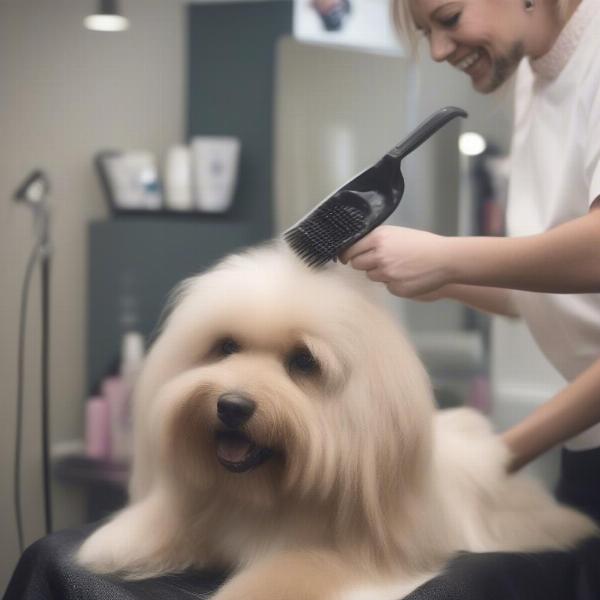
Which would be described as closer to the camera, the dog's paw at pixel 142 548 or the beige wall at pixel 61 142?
the dog's paw at pixel 142 548

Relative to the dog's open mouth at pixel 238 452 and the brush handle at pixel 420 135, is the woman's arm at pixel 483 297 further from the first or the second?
the dog's open mouth at pixel 238 452

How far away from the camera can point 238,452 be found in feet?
3.64

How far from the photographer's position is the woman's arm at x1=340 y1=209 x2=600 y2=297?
3.69 feet

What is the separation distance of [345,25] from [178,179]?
1.95 feet

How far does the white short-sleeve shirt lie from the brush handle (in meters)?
0.21

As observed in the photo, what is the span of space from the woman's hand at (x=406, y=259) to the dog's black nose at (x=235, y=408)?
0.78 feet

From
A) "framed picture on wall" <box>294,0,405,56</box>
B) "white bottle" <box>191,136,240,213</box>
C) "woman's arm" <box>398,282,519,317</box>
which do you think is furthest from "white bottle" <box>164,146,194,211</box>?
"woman's arm" <box>398,282,519,317</box>

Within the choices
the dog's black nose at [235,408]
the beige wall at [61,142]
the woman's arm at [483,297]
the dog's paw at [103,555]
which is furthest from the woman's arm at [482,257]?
the beige wall at [61,142]

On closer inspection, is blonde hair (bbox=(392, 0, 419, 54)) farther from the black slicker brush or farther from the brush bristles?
the brush bristles

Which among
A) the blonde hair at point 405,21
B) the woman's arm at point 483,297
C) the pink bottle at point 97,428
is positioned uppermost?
the blonde hair at point 405,21

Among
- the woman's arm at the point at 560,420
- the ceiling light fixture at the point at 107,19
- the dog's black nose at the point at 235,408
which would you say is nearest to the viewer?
the dog's black nose at the point at 235,408

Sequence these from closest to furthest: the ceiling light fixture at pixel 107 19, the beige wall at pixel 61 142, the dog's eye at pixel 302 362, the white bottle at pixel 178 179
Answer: the dog's eye at pixel 302 362 < the beige wall at pixel 61 142 < the ceiling light fixture at pixel 107 19 < the white bottle at pixel 178 179

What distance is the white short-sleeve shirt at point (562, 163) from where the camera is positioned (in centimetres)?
132

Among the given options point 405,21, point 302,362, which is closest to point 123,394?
point 302,362
